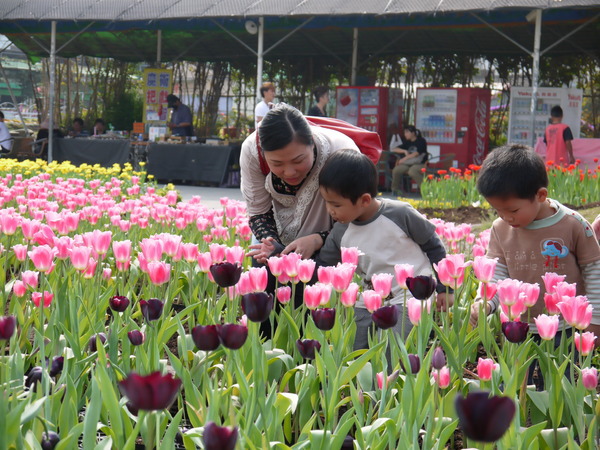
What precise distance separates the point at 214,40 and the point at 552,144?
8.71m

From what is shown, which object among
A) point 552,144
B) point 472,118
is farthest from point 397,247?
point 472,118

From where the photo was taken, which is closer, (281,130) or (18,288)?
(18,288)

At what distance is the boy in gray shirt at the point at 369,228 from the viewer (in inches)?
108

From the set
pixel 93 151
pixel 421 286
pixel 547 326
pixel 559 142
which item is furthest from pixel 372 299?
pixel 93 151

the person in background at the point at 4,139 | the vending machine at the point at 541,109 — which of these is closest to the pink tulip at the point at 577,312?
the vending machine at the point at 541,109

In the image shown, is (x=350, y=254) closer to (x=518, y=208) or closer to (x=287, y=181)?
(x=518, y=208)

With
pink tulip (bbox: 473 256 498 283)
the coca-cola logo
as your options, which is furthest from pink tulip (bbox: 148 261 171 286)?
the coca-cola logo

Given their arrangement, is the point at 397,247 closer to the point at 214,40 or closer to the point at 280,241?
the point at 280,241

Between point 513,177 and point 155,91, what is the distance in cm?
1516

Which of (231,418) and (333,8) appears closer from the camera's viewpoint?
(231,418)

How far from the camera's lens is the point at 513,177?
2.52 meters

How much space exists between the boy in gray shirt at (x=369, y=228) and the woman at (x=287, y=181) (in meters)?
0.11

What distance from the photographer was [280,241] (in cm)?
342

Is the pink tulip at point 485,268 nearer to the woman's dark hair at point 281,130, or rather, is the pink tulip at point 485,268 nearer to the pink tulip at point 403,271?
the pink tulip at point 403,271
